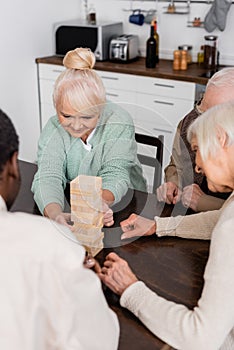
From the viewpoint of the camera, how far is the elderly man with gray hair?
69.4 inches

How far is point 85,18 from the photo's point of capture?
4.35m

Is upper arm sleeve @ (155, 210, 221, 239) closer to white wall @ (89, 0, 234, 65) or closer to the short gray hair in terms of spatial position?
the short gray hair

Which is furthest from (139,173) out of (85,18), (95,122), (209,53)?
(85,18)

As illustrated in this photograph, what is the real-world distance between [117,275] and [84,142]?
736 mm

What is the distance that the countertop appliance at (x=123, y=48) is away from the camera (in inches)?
150

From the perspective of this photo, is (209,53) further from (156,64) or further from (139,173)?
(139,173)

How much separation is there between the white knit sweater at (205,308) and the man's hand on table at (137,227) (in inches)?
12.8

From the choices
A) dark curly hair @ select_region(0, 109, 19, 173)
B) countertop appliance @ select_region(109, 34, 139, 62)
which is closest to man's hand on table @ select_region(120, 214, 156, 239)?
dark curly hair @ select_region(0, 109, 19, 173)

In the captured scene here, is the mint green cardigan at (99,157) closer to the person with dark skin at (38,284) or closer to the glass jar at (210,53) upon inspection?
the person with dark skin at (38,284)

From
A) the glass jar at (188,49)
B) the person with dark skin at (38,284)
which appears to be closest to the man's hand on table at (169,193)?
the person with dark skin at (38,284)

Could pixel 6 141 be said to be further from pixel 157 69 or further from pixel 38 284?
pixel 157 69

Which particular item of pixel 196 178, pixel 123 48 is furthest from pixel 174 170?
pixel 123 48

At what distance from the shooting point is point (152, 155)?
2.23m

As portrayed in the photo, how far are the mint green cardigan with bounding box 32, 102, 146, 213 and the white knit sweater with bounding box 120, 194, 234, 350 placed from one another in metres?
0.62
